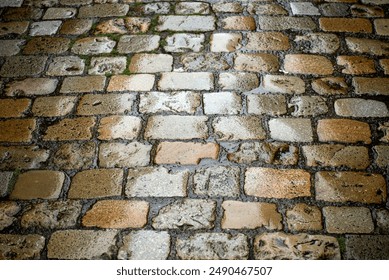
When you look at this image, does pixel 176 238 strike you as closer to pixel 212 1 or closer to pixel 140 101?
pixel 140 101

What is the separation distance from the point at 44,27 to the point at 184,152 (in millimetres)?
1701

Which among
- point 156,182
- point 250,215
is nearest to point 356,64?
point 250,215

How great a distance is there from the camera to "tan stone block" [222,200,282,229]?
183 centimetres

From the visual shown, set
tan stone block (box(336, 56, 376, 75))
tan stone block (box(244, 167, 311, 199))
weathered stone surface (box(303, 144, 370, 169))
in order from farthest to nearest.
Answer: tan stone block (box(336, 56, 376, 75)) < weathered stone surface (box(303, 144, 370, 169)) < tan stone block (box(244, 167, 311, 199))

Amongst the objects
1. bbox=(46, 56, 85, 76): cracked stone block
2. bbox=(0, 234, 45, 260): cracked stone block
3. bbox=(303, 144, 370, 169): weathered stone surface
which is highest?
bbox=(303, 144, 370, 169): weathered stone surface

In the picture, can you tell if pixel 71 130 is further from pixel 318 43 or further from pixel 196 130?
pixel 318 43

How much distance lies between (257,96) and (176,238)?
107 centimetres

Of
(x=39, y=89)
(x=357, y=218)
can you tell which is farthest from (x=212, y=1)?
(x=357, y=218)

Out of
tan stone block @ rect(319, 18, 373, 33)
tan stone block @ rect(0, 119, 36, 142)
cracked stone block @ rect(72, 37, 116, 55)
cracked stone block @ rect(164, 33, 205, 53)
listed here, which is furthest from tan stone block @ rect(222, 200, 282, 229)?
tan stone block @ rect(319, 18, 373, 33)

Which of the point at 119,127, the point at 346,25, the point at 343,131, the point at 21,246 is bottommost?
the point at 21,246

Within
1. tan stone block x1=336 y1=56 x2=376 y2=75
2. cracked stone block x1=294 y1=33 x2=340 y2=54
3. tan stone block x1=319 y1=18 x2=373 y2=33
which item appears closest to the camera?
tan stone block x1=336 y1=56 x2=376 y2=75

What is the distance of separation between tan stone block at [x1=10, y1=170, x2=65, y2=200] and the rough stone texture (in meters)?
1.31

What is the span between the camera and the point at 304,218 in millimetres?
1847

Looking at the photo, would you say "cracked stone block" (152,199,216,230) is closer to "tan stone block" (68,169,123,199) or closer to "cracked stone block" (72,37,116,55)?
"tan stone block" (68,169,123,199)
